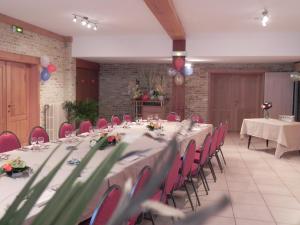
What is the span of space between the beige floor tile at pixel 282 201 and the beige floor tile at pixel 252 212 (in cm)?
Result: 27

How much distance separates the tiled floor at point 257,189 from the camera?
4273 mm

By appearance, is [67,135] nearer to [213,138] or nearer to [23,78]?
[213,138]

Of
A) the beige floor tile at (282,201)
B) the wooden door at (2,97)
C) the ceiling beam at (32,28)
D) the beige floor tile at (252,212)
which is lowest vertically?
the beige floor tile at (252,212)

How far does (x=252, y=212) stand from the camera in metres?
4.45

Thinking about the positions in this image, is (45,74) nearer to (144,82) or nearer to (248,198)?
(144,82)

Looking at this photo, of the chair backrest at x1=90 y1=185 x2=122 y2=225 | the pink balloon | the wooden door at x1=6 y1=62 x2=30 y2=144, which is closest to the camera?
the chair backrest at x1=90 y1=185 x2=122 y2=225

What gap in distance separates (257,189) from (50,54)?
20.7 feet

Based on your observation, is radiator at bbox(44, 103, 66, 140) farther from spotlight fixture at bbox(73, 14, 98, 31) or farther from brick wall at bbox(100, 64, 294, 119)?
brick wall at bbox(100, 64, 294, 119)

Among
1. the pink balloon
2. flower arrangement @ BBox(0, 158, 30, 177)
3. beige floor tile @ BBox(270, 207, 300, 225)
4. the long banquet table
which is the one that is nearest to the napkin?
the long banquet table

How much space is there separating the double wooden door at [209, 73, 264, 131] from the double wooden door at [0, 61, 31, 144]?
6.64 metres

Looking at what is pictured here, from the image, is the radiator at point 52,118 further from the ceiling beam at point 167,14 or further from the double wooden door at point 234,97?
the double wooden door at point 234,97

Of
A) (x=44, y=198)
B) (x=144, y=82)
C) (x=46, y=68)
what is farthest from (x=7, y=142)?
(x=144, y=82)

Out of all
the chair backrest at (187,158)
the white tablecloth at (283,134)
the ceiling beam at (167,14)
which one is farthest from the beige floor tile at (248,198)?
the ceiling beam at (167,14)

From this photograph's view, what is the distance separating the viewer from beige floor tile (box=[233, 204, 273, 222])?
429 cm
